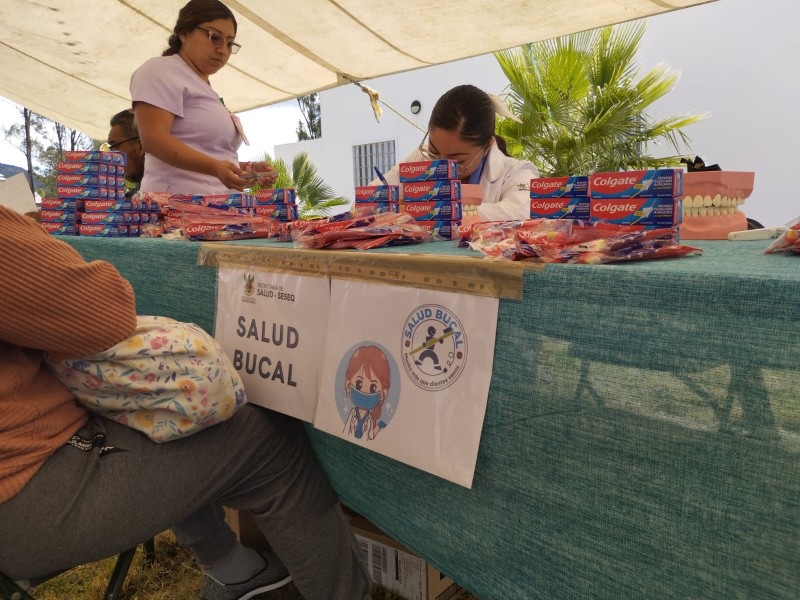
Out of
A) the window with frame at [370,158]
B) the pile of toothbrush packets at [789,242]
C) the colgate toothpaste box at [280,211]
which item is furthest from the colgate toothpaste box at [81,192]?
the window with frame at [370,158]

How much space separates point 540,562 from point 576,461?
155mm

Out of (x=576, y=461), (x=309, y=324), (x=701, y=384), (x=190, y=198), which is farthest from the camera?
(x=190, y=198)

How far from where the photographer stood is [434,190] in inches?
50.1

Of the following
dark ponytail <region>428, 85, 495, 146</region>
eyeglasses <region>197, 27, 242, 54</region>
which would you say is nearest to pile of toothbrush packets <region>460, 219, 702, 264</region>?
dark ponytail <region>428, 85, 495, 146</region>

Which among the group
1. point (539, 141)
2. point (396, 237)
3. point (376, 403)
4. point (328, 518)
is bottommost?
point (328, 518)

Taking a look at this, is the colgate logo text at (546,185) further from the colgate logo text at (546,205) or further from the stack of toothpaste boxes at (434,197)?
the stack of toothpaste boxes at (434,197)

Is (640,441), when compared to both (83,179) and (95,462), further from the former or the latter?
(83,179)

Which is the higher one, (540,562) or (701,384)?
(701,384)

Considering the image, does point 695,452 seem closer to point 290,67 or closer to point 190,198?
point 190,198

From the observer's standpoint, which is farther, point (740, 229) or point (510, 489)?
point (740, 229)

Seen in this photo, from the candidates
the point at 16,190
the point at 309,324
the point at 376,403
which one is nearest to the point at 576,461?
the point at 376,403

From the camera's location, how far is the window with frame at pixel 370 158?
1252 cm

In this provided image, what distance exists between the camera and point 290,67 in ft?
14.1

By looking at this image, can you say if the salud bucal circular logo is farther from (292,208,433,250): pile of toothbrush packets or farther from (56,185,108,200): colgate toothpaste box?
(56,185,108,200): colgate toothpaste box
